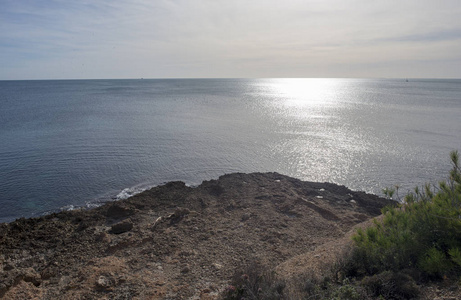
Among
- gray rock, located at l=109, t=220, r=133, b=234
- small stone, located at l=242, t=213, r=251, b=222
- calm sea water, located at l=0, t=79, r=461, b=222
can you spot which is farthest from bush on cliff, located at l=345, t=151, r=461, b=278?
calm sea water, located at l=0, t=79, r=461, b=222

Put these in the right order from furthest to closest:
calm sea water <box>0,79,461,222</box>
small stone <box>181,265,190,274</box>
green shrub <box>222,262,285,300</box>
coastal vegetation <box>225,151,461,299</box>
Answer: calm sea water <box>0,79,461,222</box>
small stone <box>181,265,190,274</box>
green shrub <box>222,262,285,300</box>
coastal vegetation <box>225,151,461,299</box>

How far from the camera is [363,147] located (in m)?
21.8

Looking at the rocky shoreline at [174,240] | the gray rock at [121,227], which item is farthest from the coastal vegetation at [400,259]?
the gray rock at [121,227]

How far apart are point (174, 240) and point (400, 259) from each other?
580cm

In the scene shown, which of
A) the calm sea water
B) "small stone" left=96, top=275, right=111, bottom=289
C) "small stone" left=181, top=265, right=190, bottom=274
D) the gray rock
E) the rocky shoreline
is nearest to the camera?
"small stone" left=96, top=275, right=111, bottom=289

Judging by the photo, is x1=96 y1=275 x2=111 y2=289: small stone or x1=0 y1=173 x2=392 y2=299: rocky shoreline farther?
x1=0 y1=173 x2=392 y2=299: rocky shoreline

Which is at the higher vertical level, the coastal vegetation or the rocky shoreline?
the coastal vegetation

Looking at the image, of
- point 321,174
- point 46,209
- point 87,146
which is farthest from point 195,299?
point 87,146

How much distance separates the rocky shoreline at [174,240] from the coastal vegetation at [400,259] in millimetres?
1159

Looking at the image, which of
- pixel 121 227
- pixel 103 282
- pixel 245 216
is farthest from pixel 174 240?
pixel 245 216

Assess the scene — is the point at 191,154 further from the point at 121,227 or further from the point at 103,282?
the point at 103,282

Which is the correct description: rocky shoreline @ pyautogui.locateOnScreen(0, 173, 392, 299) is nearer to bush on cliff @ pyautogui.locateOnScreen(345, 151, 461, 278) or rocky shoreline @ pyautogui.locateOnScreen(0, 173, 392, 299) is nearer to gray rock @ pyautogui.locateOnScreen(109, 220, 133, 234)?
gray rock @ pyautogui.locateOnScreen(109, 220, 133, 234)

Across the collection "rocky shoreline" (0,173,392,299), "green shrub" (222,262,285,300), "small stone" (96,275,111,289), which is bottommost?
"rocky shoreline" (0,173,392,299)

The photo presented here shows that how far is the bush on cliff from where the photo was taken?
4.97 m
